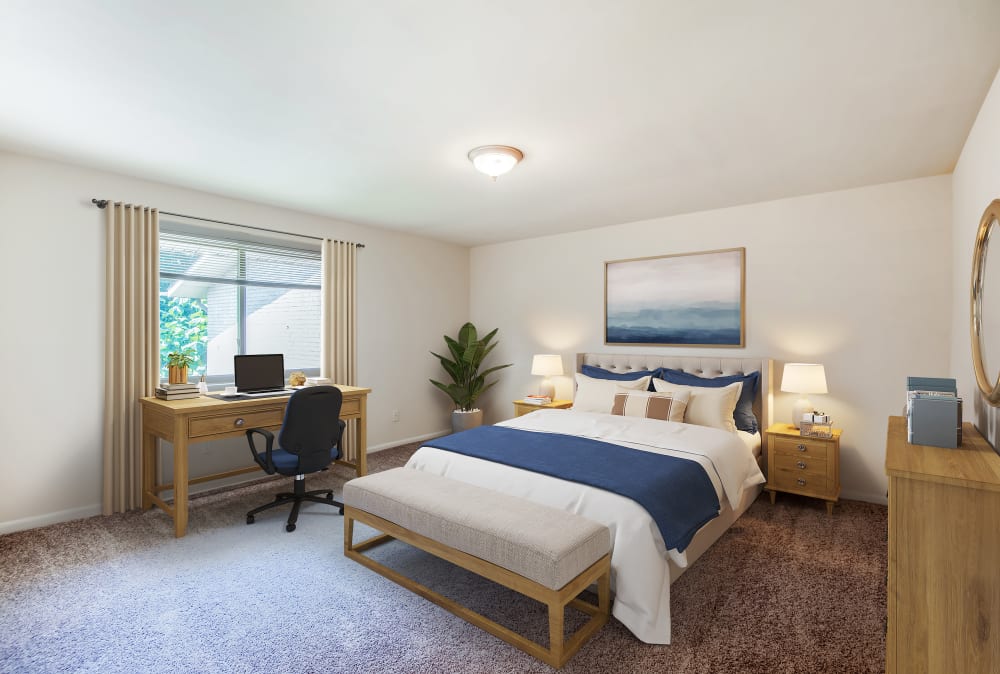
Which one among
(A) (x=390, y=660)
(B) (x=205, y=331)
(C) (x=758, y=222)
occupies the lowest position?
(A) (x=390, y=660)

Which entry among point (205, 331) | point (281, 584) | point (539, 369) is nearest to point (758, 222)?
point (539, 369)

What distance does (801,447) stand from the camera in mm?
3684

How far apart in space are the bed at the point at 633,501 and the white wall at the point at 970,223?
1213 mm

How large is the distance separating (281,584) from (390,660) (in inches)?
36.7

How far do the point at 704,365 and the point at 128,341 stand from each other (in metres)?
4.62

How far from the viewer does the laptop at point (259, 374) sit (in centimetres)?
400

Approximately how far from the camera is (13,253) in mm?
3203

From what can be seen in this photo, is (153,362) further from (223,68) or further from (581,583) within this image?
(581,583)

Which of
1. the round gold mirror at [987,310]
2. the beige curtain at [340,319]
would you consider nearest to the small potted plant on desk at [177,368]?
the beige curtain at [340,319]

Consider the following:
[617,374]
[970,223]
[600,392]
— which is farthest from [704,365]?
[970,223]

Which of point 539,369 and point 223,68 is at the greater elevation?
point 223,68

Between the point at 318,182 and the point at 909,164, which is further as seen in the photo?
the point at 318,182

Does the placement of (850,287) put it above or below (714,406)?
above

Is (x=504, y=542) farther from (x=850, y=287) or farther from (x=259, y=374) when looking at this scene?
(x=850, y=287)
